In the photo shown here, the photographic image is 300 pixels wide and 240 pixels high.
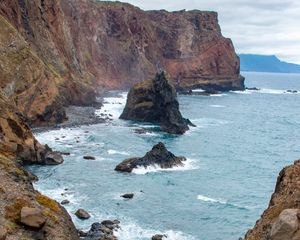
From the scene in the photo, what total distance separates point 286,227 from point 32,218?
1827 cm

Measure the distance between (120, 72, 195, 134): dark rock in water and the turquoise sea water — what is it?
4.09 meters

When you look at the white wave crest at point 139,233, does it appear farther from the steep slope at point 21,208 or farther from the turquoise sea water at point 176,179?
the steep slope at point 21,208

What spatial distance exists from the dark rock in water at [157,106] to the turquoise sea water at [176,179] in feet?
13.4

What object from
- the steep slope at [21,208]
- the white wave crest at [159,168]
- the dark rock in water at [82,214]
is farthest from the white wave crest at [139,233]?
the white wave crest at [159,168]

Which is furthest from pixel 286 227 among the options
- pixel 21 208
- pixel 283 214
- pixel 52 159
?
pixel 52 159

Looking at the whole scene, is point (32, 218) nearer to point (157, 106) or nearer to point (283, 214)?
point (283, 214)

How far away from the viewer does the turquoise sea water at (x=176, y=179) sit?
4866 centimetres

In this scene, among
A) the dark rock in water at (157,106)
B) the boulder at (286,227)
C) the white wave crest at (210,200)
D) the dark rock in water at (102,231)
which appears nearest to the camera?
the boulder at (286,227)

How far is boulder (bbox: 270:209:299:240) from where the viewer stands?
58.7 ft

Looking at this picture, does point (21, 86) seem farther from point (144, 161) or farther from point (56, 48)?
→ point (56, 48)

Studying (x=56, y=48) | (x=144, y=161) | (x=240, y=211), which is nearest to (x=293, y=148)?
(x=144, y=161)

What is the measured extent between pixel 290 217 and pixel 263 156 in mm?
69905

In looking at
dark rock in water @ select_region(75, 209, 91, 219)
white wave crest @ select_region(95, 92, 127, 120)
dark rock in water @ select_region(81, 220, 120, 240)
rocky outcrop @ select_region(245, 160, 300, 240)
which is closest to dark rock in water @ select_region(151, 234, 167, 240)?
dark rock in water @ select_region(81, 220, 120, 240)

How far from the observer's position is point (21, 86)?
3364 inches
